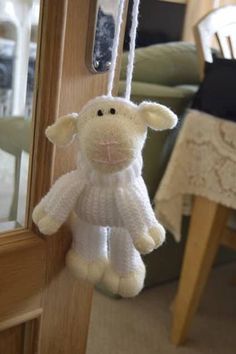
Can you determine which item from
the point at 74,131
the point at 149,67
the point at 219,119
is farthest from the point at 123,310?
the point at 74,131

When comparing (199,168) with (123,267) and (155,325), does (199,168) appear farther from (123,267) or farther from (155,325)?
(123,267)

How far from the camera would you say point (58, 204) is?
61 cm

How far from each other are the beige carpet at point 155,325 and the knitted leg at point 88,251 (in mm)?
777

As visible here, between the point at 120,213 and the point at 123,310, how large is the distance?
1.07 metres

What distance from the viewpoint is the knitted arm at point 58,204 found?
61 cm

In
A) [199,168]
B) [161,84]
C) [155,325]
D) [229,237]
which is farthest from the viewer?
[161,84]

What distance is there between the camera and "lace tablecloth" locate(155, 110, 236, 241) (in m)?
1.24

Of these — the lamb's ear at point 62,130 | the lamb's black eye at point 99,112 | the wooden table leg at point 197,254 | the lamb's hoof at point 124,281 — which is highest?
the lamb's black eye at point 99,112

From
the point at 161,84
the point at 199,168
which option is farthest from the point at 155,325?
the point at 161,84

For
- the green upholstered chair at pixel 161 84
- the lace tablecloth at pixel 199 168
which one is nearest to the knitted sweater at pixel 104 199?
the lace tablecloth at pixel 199 168

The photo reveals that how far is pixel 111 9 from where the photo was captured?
2.10 ft

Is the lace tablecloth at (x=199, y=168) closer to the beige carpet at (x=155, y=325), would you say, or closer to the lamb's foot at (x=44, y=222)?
the beige carpet at (x=155, y=325)

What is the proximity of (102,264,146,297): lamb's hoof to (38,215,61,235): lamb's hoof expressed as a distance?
11 cm

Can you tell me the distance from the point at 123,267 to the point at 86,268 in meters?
0.05
